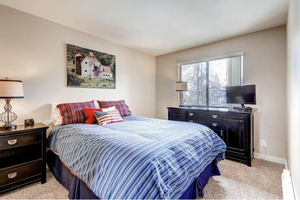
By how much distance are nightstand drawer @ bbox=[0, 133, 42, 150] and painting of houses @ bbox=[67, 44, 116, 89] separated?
3.52 feet

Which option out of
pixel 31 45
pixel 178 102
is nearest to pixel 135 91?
pixel 178 102

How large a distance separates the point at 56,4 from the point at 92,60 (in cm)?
112

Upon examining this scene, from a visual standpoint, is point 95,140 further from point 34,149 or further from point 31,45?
point 31,45

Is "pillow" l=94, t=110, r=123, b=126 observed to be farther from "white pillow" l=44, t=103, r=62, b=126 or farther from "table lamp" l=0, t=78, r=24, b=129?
"table lamp" l=0, t=78, r=24, b=129

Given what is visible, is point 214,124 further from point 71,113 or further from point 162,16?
point 71,113

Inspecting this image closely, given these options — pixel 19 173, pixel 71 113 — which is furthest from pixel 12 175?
pixel 71 113

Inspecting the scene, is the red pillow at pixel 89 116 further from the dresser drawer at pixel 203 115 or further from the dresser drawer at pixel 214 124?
the dresser drawer at pixel 214 124

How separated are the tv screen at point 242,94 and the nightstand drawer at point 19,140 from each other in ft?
10.9

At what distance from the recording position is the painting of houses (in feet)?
9.10

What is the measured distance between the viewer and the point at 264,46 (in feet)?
9.21

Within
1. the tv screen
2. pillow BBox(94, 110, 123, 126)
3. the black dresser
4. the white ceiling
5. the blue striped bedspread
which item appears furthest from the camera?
the tv screen

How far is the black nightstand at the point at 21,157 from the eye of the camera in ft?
5.87

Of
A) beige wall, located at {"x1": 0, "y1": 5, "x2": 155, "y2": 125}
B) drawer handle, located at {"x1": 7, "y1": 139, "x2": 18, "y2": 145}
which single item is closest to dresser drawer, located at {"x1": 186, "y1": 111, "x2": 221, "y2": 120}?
beige wall, located at {"x1": 0, "y1": 5, "x2": 155, "y2": 125}

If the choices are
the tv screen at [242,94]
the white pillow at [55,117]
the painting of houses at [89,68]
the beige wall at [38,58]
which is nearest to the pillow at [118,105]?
the beige wall at [38,58]
